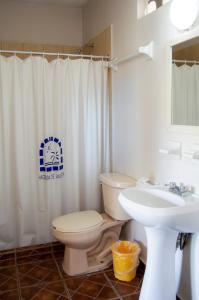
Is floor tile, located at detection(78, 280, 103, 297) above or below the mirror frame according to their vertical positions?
below

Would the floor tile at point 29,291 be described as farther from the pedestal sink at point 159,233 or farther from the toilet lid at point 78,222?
the pedestal sink at point 159,233

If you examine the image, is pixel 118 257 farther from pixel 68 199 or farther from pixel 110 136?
pixel 110 136

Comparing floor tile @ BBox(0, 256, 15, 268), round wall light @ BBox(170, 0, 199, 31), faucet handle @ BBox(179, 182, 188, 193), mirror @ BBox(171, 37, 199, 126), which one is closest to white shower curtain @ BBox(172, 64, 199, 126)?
mirror @ BBox(171, 37, 199, 126)

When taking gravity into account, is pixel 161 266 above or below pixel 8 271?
above

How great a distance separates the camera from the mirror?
1722 mm

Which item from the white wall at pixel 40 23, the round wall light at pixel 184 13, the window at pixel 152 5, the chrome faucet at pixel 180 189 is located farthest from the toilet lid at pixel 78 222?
the white wall at pixel 40 23

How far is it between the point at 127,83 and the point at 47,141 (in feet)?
2.94

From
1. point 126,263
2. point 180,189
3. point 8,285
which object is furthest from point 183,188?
point 8,285

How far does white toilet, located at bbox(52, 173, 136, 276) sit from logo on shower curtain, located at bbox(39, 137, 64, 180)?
45cm

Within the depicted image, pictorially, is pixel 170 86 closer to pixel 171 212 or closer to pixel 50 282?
pixel 171 212

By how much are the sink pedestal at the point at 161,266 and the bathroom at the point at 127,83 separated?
136 millimetres

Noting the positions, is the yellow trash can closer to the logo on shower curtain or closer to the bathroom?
the bathroom

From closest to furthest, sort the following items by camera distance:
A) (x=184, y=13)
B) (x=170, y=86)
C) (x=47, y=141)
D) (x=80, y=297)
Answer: (x=184, y=13), (x=170, y=86), (x=80, y=297), (x=47, y=141)

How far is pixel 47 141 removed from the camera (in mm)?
2648
